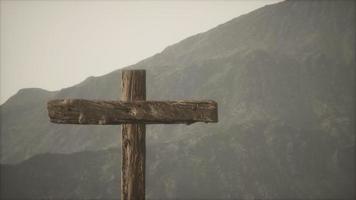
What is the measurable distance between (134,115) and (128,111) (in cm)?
6

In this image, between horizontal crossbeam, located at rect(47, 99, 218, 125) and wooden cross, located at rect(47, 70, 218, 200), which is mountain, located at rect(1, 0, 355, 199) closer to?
wooden cross, located at rect(47, 70, 218, 200)

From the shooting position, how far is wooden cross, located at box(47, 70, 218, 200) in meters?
2.86

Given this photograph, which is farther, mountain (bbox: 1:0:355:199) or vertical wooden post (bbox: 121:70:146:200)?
mountain (bbox: 1:0:355:199)

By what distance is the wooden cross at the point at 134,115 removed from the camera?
2.86 metres

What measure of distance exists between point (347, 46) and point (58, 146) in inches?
2884

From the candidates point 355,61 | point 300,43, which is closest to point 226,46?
point 300,43

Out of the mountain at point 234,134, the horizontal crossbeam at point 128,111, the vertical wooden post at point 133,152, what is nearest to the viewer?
the horizontal crossbeam at point 128,111

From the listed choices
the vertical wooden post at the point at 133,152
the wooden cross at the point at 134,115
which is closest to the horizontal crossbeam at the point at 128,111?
the wooden cross at the point at 134,115

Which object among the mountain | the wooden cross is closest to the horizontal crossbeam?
the wooden cross

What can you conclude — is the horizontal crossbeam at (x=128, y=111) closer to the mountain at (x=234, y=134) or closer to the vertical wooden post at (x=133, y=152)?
the vertical wooden post at (x=133, y=152)

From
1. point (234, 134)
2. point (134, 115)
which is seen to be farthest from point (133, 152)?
point (234, 134)

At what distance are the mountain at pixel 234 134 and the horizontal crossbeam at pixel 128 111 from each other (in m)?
48.4

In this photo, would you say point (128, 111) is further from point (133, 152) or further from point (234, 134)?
point (234, 134)

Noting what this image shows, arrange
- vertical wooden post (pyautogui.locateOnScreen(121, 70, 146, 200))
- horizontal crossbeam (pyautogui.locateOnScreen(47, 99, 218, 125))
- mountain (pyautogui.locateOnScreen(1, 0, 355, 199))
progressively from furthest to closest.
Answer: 1. mountain (pyautogui.locateOnScreen(1, 0, 355, 199))
2. vertical wooden post (pyautogui.locateOnScreen(121, 70, 146, 200))
3. horizontal crossbeam (pyautogui.locateOnScreen(47, 99, 218, 125))
